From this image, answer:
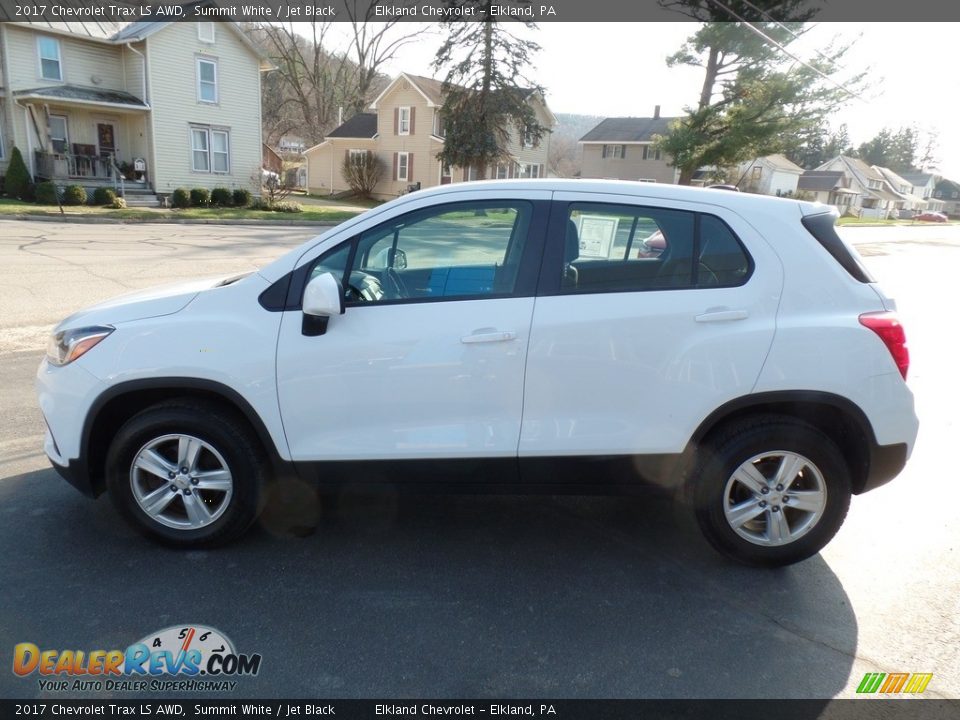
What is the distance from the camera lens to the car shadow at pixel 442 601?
2768 millimetres

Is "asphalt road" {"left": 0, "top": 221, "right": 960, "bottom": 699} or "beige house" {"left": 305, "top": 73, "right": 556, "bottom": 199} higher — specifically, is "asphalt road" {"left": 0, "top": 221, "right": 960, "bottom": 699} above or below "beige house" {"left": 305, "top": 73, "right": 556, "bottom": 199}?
below

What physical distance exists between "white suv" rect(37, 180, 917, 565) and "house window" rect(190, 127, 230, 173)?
29.5 metres

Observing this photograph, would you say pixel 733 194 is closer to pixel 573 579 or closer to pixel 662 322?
pixel 662 322

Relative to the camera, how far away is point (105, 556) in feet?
11.5

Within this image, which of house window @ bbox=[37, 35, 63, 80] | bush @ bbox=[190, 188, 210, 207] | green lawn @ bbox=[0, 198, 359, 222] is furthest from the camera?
bush @ bbox=[190, 188, 210, 207]

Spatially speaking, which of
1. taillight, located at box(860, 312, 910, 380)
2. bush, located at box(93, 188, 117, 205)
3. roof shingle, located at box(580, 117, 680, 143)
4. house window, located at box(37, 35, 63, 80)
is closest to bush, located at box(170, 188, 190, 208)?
bush, located at box(93, 188, 117, 205)

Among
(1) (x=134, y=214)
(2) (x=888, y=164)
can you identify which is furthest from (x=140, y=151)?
(2) (x=888, y=164)

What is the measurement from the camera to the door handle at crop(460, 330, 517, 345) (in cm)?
326

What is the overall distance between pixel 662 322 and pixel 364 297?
4.75 feet

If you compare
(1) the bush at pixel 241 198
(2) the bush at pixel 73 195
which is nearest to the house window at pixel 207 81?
(1) the bush at pixel 241 198

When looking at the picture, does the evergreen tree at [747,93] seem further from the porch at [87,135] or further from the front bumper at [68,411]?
the front bumper at [68,411]

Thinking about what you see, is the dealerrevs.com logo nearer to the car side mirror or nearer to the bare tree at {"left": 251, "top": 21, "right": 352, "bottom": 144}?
the car side mirror

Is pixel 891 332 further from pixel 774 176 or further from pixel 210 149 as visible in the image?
pixel 774 176

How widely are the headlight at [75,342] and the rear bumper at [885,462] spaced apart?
3.76 meters
